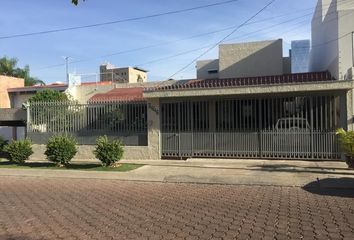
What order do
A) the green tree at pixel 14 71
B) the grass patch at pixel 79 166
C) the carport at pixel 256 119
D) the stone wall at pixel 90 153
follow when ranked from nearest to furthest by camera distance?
the grass patch at pixel 79 166 < the carport at pixel 256 119 < the stone wall at pixel 90 153 < the green tree at pixel 14 71

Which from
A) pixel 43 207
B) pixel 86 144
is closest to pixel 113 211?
pixel 43 207

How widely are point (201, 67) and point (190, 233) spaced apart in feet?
88.0

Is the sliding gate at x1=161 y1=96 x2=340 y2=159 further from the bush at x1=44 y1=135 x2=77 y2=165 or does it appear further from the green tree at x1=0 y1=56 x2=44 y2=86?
the green tree at x1=0 y1=56 x2=44 y2=86

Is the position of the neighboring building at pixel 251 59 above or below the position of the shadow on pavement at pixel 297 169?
above

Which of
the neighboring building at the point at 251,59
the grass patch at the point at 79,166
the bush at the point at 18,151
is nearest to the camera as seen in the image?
the grass patch at the point at 79,166

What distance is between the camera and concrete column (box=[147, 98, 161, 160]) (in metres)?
18.5

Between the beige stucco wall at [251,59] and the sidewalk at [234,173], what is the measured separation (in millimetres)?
10721

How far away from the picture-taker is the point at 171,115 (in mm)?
18609

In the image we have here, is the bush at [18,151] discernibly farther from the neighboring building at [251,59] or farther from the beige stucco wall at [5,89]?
the beige stucco wall at [5,89]

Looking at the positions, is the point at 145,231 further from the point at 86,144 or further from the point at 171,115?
the point at 86,144

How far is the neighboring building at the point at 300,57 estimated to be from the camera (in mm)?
30969

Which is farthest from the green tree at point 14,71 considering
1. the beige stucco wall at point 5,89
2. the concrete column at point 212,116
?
the concrete column at point 212,116

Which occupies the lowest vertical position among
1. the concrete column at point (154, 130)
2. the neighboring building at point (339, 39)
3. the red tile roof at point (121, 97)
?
the concrete column at point (154, 130)

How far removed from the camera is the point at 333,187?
11.4 metres
